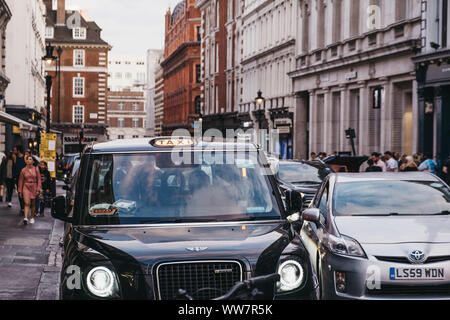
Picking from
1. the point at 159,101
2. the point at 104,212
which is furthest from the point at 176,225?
the point at 159,101

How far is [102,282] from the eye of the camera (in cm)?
593

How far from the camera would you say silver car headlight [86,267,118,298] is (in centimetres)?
588

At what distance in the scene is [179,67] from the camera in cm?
11325

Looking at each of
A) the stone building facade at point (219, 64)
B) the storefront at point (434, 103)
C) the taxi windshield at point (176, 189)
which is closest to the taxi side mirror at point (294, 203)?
the taxi windshield at point (176, 189)

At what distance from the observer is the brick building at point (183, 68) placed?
104500 mm

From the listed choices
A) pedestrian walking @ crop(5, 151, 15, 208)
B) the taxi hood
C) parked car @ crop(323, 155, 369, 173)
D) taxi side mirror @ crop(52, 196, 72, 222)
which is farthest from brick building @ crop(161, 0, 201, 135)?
the taxi hood

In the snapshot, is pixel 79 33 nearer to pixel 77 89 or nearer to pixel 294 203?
pixel 77 89

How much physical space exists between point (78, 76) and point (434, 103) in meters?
73.2

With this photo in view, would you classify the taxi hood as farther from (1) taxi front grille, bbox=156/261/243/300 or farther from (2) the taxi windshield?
(2) the taxi windshield

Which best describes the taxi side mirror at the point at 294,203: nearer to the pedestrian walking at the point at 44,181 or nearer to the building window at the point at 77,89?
the pedestrian walking at the point at 44,181

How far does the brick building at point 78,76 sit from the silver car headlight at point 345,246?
92.1 m
